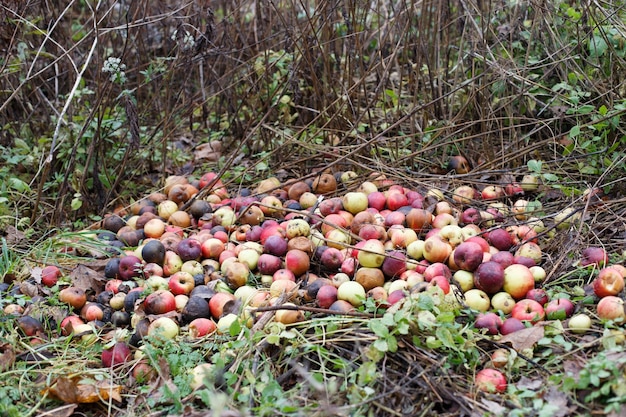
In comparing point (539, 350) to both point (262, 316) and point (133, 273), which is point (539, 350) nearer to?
point (262, 316)

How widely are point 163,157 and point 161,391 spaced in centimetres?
262

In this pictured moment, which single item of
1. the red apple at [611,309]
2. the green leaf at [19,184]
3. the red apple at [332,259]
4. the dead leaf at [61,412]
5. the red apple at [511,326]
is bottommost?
the dead leaf at [61,412]

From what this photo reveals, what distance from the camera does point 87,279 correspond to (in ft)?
12.9

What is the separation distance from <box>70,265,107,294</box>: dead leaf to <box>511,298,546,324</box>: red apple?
235 centimetres

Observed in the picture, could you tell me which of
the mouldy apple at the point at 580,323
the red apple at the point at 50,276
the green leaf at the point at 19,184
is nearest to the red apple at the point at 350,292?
the mouldy apple at the point at 580,323

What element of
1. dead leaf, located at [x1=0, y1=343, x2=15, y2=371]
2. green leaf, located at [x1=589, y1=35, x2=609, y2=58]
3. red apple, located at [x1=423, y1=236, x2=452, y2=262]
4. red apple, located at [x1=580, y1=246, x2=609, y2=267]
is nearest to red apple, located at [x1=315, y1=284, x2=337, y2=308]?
red apple, located at [x1=423, y1=236, x2=452, y2=262]

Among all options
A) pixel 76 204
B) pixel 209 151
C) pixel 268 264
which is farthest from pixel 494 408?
pixel 209 151

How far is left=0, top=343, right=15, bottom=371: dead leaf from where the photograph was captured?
10.3ft

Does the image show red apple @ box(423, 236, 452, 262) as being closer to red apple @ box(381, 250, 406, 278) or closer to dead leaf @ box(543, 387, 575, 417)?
red apple @ box(381, 250, 406, 278)

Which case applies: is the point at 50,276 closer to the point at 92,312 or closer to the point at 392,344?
the point at 92,312

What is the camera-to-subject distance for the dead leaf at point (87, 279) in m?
3.89

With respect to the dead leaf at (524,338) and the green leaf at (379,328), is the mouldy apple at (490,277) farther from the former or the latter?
the green leaf at (379,328)

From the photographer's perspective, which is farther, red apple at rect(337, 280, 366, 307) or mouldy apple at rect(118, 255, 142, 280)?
mouldy apple at rect(118, 255, 142, 280)

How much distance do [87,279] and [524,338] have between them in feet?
8.09
